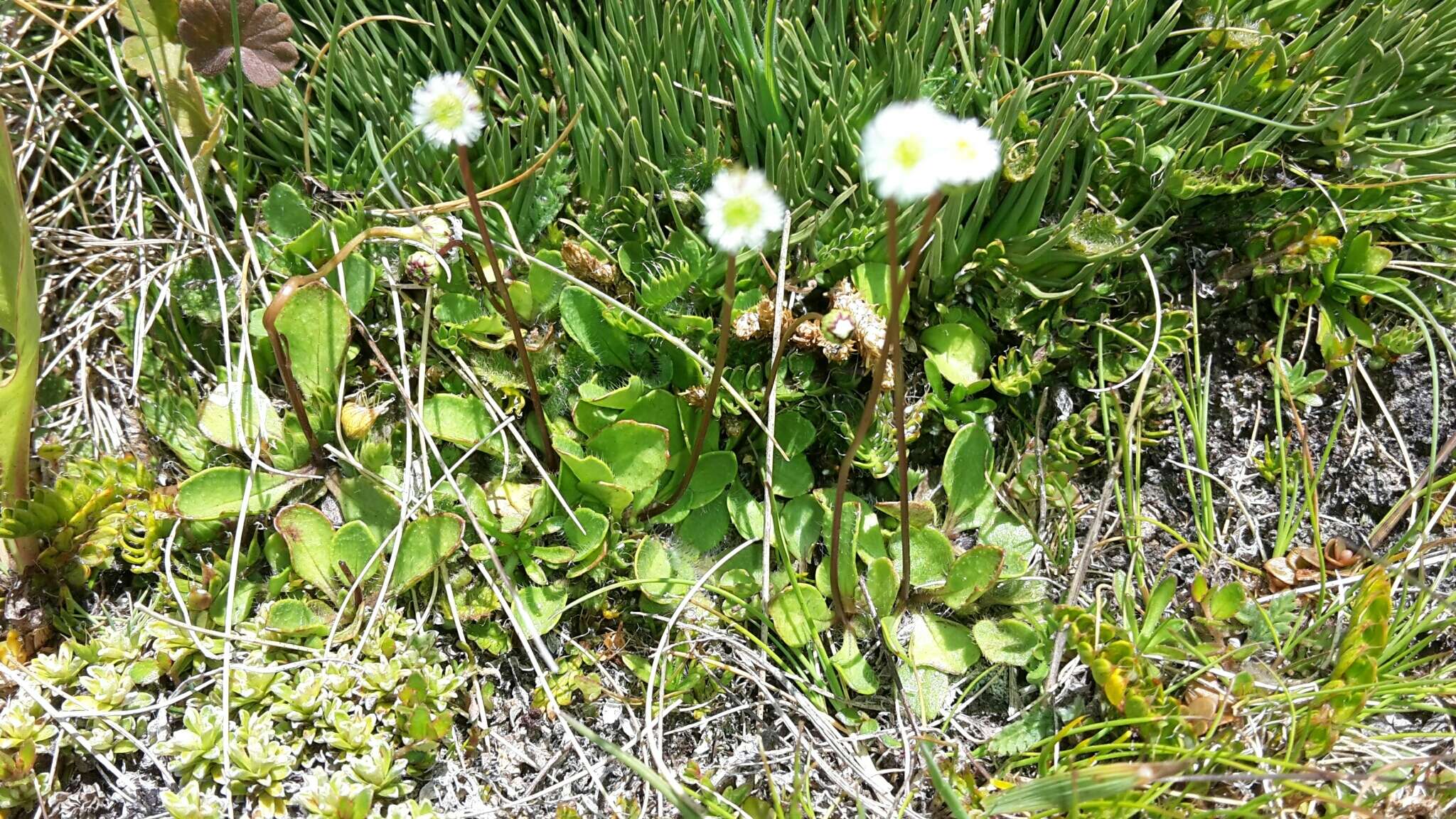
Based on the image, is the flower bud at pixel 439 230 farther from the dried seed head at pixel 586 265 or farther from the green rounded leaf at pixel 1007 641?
the green rounded leaf at pixel 1007 641

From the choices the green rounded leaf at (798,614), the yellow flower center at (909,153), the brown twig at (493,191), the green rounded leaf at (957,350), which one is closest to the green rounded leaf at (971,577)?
the green rounded leaf at (798,614)

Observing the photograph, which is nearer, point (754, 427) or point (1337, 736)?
point (1337, 736)

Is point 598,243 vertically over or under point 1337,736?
over

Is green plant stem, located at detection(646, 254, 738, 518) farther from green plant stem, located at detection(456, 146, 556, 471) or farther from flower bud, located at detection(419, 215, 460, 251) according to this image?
flower bud, located at detection(419, 215, 460, 251)

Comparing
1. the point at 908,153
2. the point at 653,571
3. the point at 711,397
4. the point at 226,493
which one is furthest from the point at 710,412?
the point at 226,493

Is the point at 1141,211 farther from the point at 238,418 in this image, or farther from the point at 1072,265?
the point at 238,418

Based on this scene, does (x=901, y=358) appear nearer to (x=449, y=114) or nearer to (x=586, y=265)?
(x=449, y=114)

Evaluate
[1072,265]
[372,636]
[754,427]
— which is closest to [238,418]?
[372,636]
